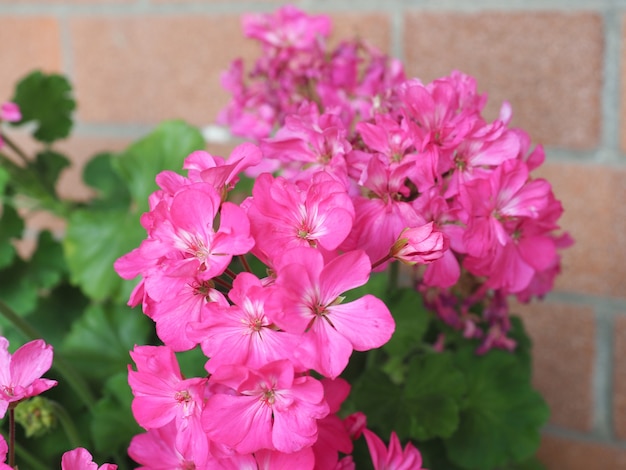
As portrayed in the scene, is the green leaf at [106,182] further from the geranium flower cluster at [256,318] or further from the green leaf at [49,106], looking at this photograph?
the geranium flower cluster at [256,318]

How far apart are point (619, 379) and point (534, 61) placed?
399 mm

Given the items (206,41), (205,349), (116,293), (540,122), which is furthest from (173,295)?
(206,41)

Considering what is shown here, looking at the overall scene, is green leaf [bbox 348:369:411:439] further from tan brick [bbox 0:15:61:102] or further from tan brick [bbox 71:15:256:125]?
tan brick [bbox 0:15:61:102]

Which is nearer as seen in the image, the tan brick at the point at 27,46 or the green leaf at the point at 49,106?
the green leaf at the point at 49,106

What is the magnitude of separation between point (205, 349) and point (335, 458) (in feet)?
0.37

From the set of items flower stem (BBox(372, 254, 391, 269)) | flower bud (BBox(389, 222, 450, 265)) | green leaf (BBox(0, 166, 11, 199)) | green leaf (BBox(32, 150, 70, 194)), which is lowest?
green leaf (BBox(32, 150, 70, 194))

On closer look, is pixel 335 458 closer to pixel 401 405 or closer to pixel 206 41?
pixel 401 405

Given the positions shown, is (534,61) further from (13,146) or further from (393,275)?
(13,146)

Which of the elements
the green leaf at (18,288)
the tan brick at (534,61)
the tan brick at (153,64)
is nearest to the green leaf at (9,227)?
the green leaf at (18,288)

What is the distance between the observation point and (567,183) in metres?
0.87

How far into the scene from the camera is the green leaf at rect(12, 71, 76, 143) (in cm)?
87

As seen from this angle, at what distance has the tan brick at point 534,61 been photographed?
31.6 inches

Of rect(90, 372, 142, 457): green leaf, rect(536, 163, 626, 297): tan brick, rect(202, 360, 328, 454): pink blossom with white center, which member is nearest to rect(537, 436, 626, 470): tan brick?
rect(536, 163, 626, 297): tan brick

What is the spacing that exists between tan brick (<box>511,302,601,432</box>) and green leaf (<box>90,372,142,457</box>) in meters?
0.50
